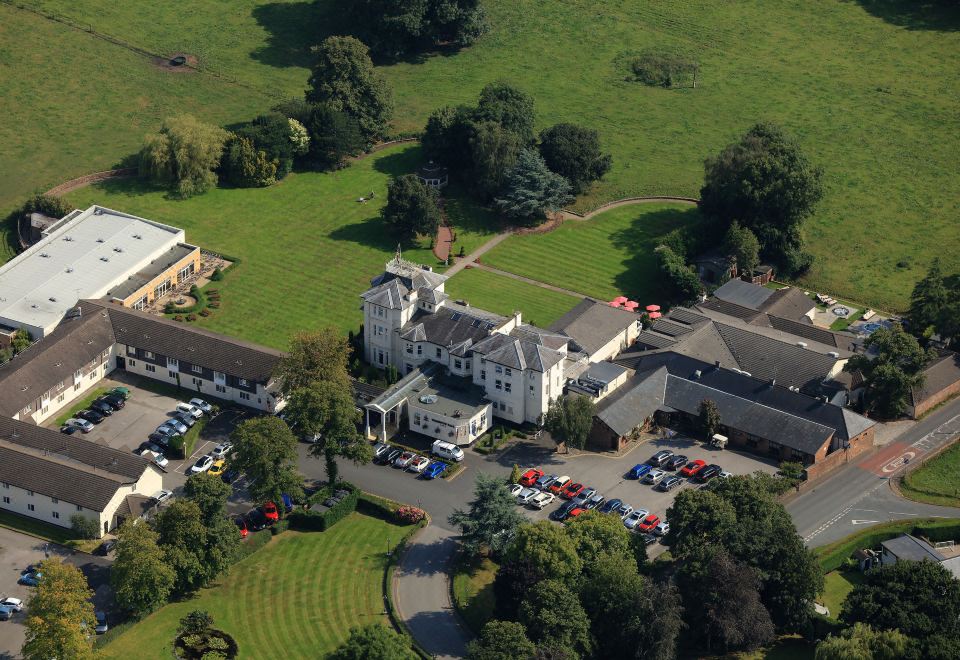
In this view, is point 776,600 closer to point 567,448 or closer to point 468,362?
point 567,448

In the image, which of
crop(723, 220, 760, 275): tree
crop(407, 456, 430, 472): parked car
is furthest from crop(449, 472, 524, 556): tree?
crop(723, 220, 760, 275): tree

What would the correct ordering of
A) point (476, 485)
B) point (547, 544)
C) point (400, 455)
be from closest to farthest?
point (547, 544), point (476, 485), point (400, 455)

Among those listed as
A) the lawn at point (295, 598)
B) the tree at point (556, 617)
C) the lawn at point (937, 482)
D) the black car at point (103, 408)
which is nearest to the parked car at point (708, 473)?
the lawn at point (937, 482)

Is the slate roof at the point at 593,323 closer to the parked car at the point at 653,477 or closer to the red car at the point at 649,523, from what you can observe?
the parked car at the point at 653,477

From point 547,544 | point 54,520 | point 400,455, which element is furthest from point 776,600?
point 54,520

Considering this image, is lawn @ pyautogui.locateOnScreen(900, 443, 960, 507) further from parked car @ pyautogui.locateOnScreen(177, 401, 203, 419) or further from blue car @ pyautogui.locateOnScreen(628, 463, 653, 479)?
parked car @ pyautogui.locateOnScreen(177, 401, 203, 419)

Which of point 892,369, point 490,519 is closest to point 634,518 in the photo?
point 490,519

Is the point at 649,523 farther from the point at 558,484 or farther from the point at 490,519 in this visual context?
the point at 490,519
